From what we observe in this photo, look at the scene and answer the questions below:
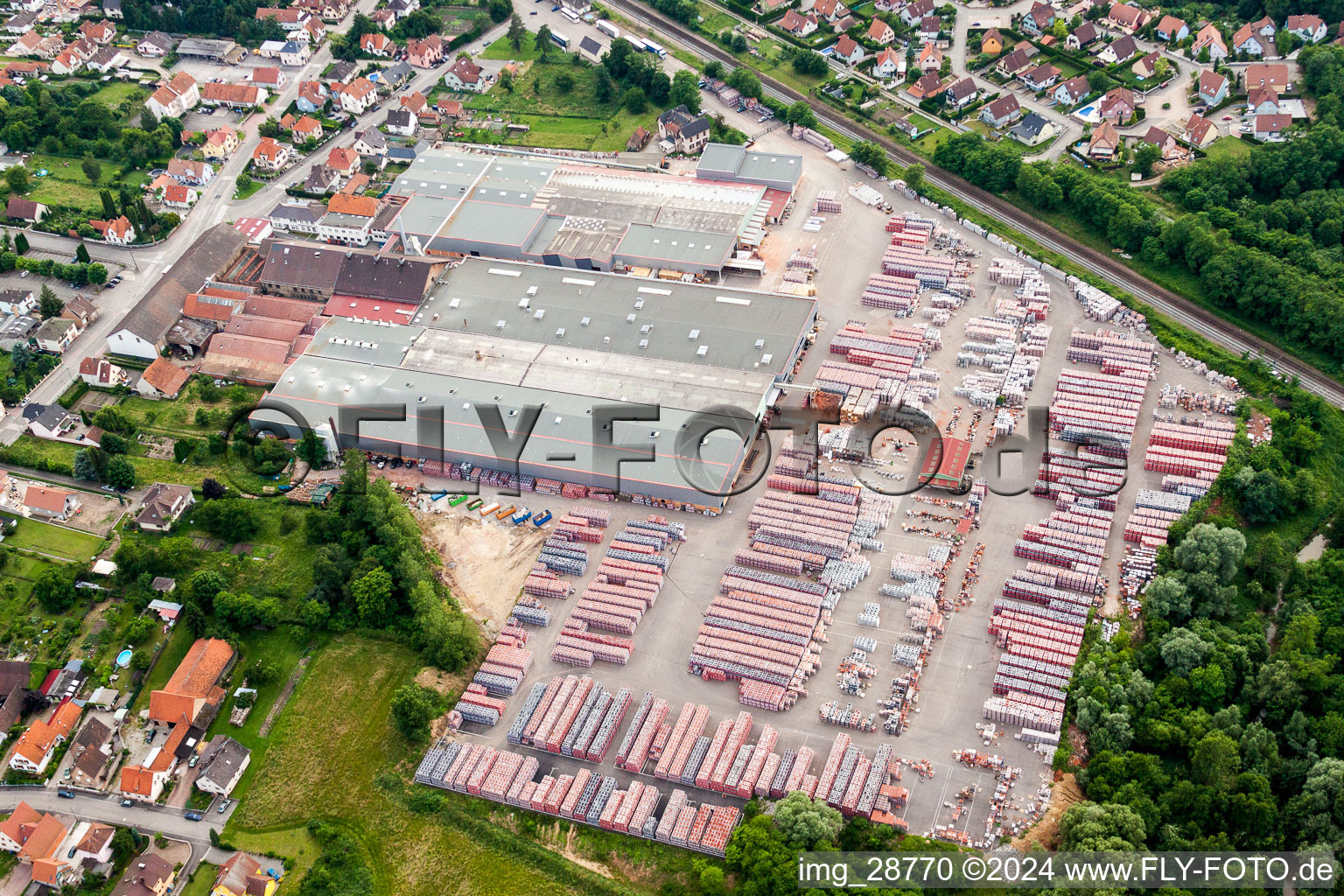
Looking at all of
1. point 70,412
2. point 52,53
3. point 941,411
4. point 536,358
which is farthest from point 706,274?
point 52,53

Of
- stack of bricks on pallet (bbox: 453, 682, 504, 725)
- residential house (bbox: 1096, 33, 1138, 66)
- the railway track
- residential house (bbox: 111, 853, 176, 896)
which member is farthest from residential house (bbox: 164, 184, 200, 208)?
residential house (bbox: 1096, 33, 1138, 66)

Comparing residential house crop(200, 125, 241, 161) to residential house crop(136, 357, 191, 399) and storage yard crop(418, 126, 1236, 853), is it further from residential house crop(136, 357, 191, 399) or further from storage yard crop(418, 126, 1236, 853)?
storage yard crop(418, 126, 1236, 853)

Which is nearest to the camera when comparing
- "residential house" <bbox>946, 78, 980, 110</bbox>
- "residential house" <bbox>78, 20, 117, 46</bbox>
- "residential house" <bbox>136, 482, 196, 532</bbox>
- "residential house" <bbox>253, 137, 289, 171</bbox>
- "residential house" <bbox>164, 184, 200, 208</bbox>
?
"residential house" <bbox>136, 482, 196, 532</bbox>

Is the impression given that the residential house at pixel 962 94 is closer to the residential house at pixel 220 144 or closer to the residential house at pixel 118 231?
the residential house at pixel 220 144

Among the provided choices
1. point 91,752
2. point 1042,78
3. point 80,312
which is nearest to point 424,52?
point 80,312

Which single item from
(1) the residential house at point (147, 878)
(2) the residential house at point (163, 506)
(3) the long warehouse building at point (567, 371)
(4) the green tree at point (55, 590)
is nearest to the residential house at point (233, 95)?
(3) the long warehouse building at point (567, 371)

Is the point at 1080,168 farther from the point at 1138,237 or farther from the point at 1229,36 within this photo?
the point at 1229,36
